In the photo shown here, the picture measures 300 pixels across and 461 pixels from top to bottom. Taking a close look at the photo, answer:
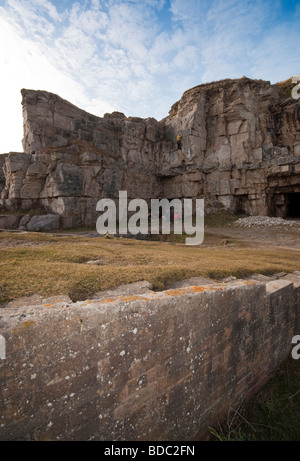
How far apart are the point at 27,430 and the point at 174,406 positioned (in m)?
1.79

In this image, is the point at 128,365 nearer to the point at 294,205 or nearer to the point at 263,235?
the point at 263,235

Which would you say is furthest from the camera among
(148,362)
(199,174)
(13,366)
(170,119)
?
(170,119)

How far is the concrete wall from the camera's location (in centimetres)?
192

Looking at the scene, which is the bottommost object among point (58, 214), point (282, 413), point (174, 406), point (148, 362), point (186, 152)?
point (282, 413)

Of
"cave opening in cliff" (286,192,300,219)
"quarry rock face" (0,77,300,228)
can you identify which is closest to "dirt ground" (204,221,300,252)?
"quarry rock face" (0,77,300,228)

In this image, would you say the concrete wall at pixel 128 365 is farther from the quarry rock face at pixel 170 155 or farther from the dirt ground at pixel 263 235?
the quarry rock face at pixel 170 155

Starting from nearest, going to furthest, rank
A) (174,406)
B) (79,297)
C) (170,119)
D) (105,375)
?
(105,375)
(174,406)
(79,297)
(170,119)

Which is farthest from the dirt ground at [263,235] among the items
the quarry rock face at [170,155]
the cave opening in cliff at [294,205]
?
the cave opening in cliff at [294,205]

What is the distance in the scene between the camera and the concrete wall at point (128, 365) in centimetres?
192

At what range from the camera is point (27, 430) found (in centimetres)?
189

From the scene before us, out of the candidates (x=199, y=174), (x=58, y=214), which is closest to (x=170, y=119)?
(x=199, y=174)

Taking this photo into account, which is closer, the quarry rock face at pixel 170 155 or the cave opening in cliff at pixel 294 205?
the quarry rock face at pixel 170 155

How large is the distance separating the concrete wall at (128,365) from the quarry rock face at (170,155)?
23.8 metres

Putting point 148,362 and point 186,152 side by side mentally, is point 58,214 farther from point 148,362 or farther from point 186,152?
point 148,362
